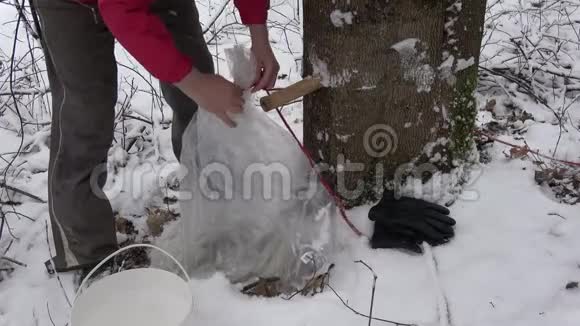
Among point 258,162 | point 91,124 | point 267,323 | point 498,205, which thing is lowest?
point 267,323

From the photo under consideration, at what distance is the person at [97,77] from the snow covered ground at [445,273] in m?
0.18

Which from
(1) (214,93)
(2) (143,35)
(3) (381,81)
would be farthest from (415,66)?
(2) (143,35)

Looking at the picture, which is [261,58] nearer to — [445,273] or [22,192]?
[445,273]

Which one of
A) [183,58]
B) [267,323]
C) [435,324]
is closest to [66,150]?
[183,58]

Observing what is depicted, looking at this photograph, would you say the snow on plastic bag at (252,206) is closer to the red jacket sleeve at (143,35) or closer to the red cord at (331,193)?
the red cord at (331,193)

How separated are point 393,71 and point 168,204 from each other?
916 mm

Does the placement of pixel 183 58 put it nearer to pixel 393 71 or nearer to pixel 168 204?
pixel 393 71

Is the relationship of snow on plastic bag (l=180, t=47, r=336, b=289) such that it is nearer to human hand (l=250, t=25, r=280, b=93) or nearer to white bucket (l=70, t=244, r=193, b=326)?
human hand (l=250, t=25, r=280, b=93)

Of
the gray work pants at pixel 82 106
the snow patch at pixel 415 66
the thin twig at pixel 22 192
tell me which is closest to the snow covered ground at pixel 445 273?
the thin twig at pixel 22 192

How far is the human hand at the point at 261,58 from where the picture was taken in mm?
1386

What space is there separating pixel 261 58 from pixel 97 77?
1.41 feet

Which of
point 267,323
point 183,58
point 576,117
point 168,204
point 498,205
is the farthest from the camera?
point 576,117

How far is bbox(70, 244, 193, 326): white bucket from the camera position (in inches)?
50.6

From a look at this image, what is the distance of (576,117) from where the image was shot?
6.91ft
